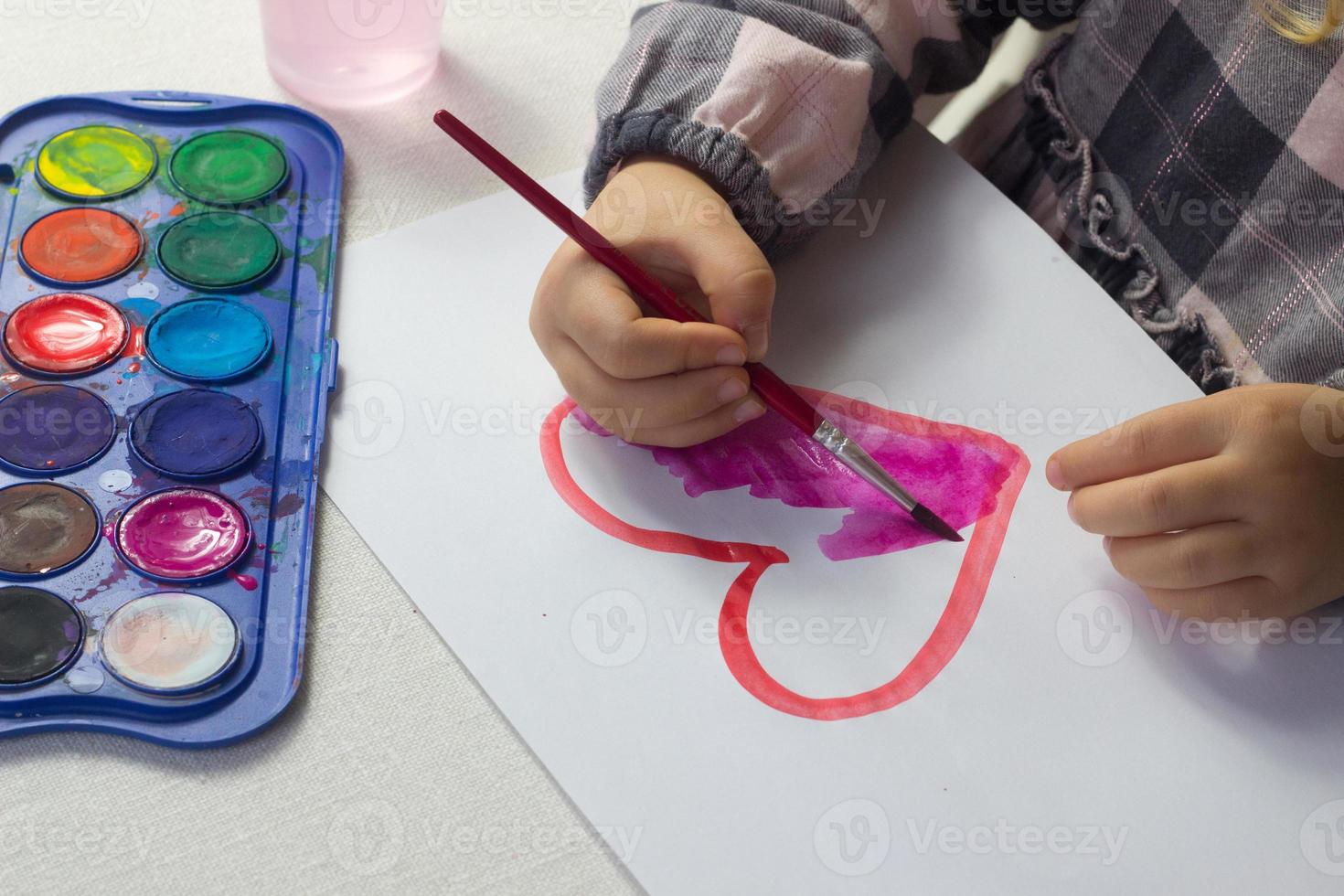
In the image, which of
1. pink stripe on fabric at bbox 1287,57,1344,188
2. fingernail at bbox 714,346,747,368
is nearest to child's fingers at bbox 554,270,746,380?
fingernail at bbox 714,346,747,368

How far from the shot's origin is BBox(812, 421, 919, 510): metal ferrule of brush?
546 millimetres

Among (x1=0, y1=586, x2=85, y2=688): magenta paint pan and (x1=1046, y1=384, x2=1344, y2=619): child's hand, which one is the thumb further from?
(x1=0, y1=586, x2=85, y2=688): magenta paint pan

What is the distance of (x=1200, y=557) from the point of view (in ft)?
1.70

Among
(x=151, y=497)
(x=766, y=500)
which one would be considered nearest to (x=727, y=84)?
(x=766, y=500)

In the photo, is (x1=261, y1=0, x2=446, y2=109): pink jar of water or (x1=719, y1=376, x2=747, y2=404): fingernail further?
(x1=261, y1=0, x2=446, y2=109): pink jar of water

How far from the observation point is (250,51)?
731mm

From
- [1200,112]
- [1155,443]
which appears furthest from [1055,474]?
[1200,112]

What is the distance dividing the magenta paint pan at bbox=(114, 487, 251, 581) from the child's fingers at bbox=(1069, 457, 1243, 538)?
0.39 meters

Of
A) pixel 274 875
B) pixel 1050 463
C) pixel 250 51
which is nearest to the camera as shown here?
pixel 274 875

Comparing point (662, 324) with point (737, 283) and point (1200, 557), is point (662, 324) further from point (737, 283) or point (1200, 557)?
point (1200, 557)

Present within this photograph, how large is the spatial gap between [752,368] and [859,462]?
68 millimetres

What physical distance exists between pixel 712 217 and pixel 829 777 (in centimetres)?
28

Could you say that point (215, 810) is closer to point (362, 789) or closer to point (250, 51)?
point (362, 789)

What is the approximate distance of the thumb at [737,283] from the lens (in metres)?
0.55
